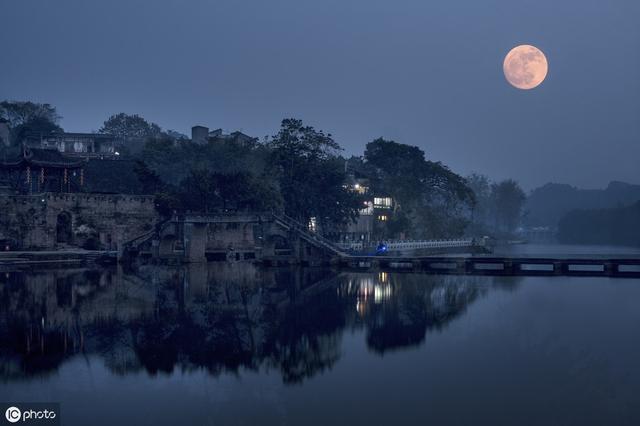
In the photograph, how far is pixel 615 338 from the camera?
31.5m

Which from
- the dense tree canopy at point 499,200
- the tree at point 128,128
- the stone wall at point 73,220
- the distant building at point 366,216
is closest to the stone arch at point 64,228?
the stone wall at point 73,220

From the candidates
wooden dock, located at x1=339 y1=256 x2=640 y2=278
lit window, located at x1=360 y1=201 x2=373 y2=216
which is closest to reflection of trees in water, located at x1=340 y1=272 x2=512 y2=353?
wooden dock, located at x1=339 y1=256 x2=640 y2=278

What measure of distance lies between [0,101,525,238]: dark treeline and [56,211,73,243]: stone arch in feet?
22.4

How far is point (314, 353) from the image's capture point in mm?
27078

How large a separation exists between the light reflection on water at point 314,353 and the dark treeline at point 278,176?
2401cm

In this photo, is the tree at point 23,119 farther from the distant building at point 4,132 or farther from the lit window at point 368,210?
the lit window at point 368,210

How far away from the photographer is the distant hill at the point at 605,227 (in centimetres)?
16062

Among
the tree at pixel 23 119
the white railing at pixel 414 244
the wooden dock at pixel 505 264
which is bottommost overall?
the wooden dock at pixel 505 264

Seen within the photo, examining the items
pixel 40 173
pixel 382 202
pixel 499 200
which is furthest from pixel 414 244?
pixel 499 200

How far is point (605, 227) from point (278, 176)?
139 meters

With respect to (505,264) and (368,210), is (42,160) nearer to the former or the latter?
(368,210)

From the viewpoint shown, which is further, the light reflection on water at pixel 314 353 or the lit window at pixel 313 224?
the lit window at pixel 313 224

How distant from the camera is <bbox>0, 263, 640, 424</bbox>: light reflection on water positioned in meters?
19.7

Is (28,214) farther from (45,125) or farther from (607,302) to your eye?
(607,302)
